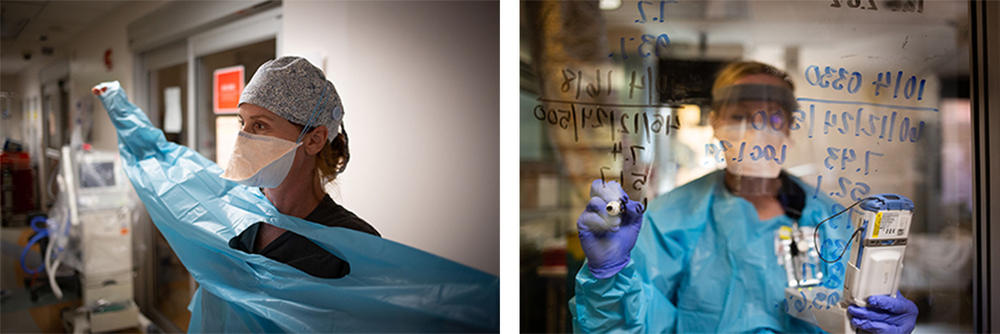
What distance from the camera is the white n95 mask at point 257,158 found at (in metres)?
0.83

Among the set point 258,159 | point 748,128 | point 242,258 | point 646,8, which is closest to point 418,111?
point 258,159

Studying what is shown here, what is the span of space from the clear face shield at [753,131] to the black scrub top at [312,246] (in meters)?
0.85

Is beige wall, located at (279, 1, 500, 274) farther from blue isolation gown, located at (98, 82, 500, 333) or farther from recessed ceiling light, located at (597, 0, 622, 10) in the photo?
recessed ceiling light, located at (597, 0, 622, 10)

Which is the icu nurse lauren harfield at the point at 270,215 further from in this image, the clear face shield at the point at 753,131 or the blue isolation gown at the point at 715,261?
the clear face shield at the point at 753,131

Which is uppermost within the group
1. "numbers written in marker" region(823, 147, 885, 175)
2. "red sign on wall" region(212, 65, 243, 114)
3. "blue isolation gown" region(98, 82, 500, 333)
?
"red sign on wall" region(212, 65, 243, 114)

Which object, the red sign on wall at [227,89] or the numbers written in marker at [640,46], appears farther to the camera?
the numbers written in marker at [640,46]

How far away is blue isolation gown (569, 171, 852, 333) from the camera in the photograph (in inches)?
41.4

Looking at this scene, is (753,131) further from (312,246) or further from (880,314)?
(312,246)

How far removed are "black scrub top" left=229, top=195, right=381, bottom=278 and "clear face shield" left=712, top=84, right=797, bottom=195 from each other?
847mm

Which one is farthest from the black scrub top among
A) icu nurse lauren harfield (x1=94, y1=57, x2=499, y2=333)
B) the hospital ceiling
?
the hospital ceiling

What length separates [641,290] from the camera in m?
0.97

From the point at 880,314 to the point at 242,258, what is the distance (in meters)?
1.24

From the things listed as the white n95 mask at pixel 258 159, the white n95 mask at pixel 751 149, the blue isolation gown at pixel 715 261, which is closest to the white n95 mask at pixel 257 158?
the white n95 mask at pixel 258 159

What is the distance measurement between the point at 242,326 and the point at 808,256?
47.5 inches
